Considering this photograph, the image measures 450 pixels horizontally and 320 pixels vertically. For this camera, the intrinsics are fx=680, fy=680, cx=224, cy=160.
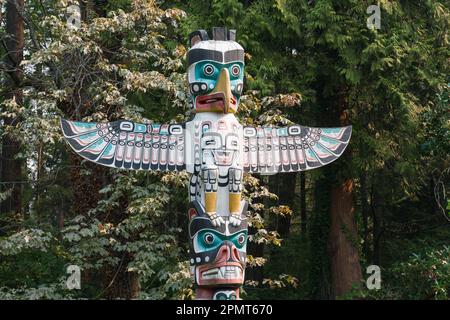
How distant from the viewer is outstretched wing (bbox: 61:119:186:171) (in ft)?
26.9

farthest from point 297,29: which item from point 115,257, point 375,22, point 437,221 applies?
point 437,221

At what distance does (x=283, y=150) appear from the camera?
29.2ft

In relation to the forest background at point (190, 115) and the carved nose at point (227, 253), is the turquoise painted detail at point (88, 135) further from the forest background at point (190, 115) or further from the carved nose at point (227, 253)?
the carved nose at point (227, 253)

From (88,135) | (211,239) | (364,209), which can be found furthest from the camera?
(364,209)

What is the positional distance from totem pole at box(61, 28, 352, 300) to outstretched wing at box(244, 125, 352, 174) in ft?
0.04

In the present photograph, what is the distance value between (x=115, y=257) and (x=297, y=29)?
5.53m

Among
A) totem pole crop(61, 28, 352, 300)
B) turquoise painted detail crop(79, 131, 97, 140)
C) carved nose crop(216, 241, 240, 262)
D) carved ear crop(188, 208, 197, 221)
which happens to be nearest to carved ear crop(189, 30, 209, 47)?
totem pole crop(61, 28, 352, 300)

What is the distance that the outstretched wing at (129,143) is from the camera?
8195mm

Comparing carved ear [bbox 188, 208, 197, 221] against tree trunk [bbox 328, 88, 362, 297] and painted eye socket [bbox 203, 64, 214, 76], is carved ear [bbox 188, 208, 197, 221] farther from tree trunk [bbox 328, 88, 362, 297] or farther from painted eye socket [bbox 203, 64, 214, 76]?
tree trunk [bbox 328, 88, 362, 297]

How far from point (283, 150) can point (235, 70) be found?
4.10 feet

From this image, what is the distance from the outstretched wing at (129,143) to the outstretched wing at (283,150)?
3.07 feet

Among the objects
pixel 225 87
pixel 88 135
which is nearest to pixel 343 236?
pixel 225 87

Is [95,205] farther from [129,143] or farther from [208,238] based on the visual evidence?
[208,238]

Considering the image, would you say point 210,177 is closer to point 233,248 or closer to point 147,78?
point 233,248
